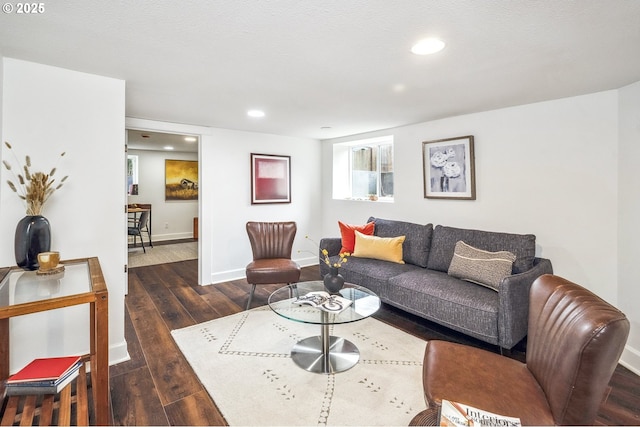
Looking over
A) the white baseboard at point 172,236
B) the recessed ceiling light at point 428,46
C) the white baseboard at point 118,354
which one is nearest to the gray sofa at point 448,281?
the recessed ceiling light at point 428,46

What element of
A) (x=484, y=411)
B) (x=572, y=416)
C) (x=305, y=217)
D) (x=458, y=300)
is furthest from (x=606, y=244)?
(x=305, y=217)

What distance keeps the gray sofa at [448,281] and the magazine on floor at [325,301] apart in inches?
29.9

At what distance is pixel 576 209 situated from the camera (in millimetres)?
2643

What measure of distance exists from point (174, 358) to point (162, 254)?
4.21 m

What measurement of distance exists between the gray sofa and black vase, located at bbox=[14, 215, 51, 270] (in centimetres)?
256

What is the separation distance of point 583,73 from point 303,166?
3.68m

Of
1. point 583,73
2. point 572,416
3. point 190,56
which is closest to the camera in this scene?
point 572,416

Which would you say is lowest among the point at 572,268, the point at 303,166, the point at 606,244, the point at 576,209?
the point at 572,268

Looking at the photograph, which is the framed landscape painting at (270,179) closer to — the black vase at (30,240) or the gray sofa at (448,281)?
the gray sofa at (448,281)

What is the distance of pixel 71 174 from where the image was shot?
2.15 m

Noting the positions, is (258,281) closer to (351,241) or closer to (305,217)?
(351,241)

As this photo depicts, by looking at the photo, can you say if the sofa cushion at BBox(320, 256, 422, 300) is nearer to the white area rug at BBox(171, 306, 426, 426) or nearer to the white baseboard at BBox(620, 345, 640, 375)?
the white area rug at BBox(171, 306, 426, 426)

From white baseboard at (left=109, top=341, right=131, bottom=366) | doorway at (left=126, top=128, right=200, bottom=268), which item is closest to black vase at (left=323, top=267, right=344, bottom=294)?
white baseboard at (left=109, top=341, right=131, bottom=366)

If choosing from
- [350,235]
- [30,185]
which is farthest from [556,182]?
[30,185]
